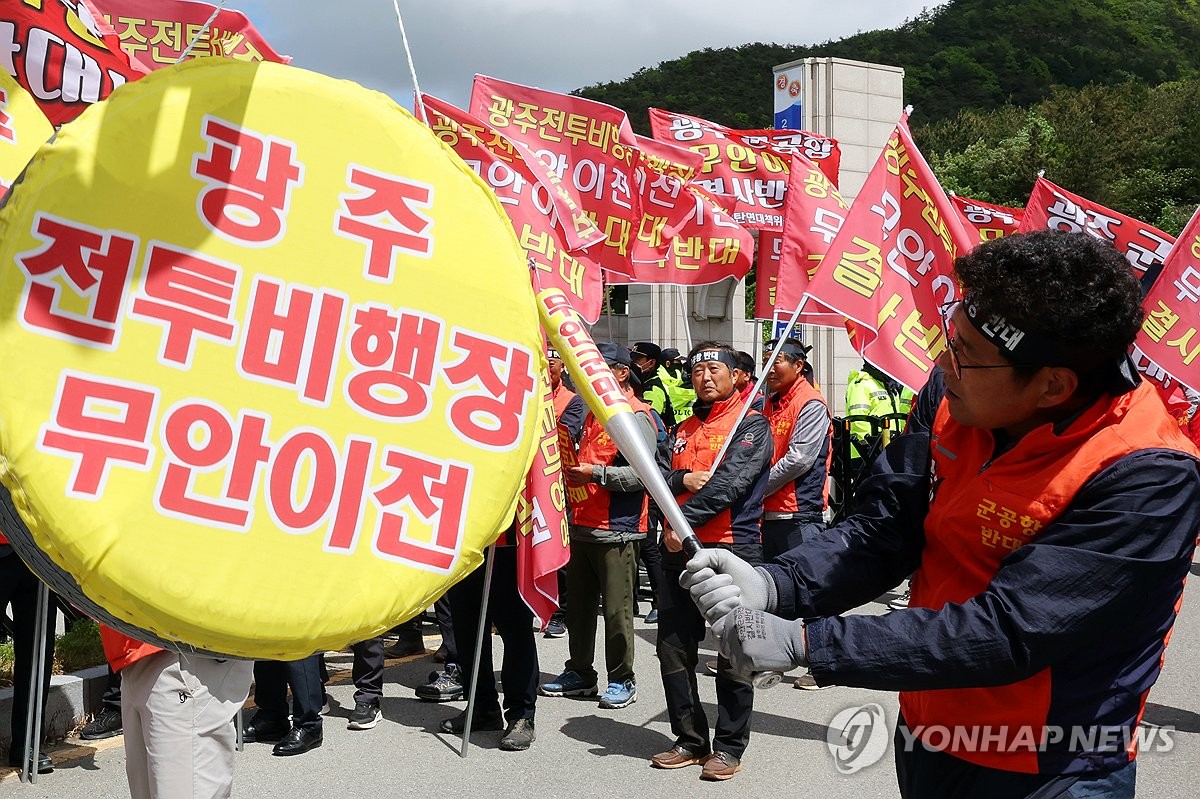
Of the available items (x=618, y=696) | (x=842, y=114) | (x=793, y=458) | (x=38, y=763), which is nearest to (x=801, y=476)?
(x=793, y=458)

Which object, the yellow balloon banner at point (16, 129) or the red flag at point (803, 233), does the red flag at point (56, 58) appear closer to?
the yellow balloon banner at point (16, 129)

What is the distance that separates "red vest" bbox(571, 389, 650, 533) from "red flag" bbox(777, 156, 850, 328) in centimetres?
121

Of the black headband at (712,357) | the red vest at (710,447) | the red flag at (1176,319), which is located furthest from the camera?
the red flag at (1176,319)

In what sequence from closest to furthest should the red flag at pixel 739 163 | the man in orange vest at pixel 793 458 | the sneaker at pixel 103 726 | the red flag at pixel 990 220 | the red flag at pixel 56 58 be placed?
the red flag at pixel 56 58 < the sneaker at pixel 103 726 < the man in orange vest at pixel 793 458 < the red flag at pixel 990 220 < the red flag at pixel 739 163

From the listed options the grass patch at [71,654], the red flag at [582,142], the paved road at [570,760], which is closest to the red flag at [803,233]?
the red flag at [582,142]

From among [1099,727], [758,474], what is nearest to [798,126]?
[758,474]

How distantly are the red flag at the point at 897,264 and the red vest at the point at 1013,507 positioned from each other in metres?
3.58

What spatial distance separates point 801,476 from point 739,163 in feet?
11.6

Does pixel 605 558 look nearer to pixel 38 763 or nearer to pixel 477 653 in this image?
pixel 477 653

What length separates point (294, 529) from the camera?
1.88m

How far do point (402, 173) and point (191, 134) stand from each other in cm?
36

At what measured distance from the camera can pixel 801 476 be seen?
24.8 feet

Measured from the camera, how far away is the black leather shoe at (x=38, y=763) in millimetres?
5434

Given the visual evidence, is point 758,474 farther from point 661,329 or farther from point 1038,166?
point 1038,166
